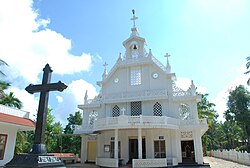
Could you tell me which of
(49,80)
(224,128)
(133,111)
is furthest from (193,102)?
(224,128)

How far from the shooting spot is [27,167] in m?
4.78

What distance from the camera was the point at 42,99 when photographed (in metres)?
6.08

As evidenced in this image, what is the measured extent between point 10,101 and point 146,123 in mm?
12035

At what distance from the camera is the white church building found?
17609mm

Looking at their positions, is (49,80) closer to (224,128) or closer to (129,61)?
(129,61)

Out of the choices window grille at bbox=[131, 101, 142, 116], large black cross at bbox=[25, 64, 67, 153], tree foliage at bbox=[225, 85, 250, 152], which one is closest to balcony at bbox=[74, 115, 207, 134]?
window grille at bbox=[131, 101, 142, 116]

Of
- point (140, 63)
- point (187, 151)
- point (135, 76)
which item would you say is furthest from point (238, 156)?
point (140, 63)

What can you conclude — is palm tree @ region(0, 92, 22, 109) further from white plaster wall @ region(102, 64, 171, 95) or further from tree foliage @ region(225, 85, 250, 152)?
tree foliage @ region(225, 85, 250, 152)

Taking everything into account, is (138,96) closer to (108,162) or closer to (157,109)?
(157,109)

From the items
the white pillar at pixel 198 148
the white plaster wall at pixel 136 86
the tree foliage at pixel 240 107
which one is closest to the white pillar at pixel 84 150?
the white plaster wall at pixel 136 86

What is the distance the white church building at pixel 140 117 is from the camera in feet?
57.8

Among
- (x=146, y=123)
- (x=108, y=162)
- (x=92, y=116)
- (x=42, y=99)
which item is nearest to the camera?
(x=42, y=99)

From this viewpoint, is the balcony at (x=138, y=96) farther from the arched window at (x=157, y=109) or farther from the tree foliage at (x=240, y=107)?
the tree foliage at (x=240, y=107)

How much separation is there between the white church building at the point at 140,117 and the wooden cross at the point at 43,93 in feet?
37.2
